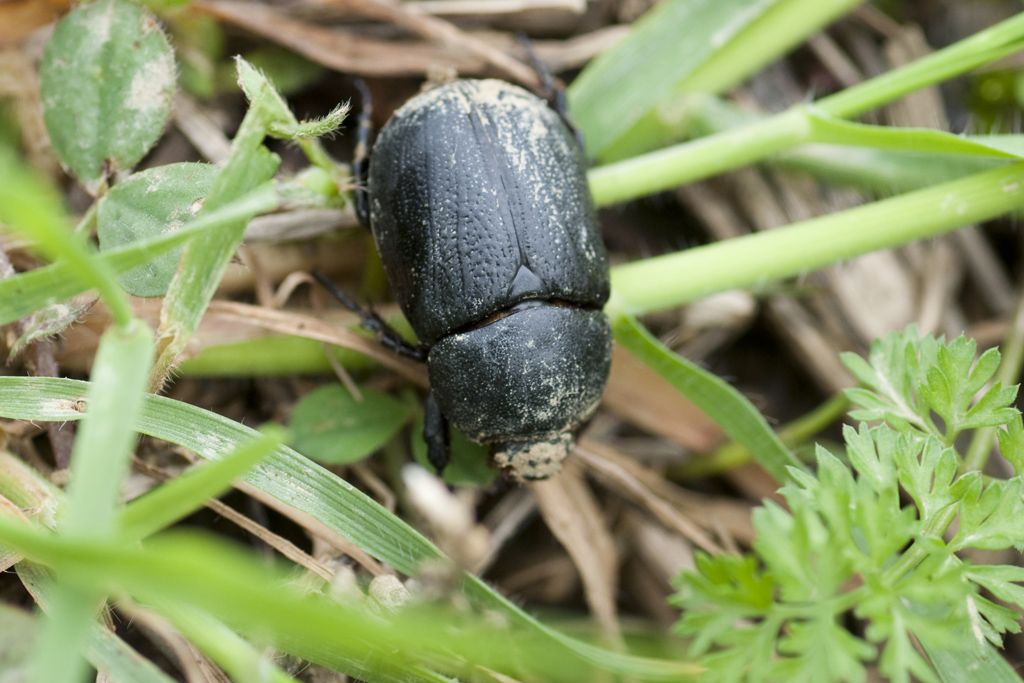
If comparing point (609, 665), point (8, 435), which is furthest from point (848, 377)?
point (8, 435)

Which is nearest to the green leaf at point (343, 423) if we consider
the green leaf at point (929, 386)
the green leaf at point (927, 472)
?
the green leaf at point (929, 386)

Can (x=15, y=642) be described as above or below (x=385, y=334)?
below

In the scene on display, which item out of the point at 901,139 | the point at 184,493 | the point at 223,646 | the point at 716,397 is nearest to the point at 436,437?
the point at 716,397

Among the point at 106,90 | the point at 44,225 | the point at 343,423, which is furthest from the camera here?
the point at 343,423

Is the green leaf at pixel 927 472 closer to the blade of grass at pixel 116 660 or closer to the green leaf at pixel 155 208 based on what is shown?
the blade of grass at pixel 116 660

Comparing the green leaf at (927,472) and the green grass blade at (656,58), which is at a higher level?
the green grass blade at (656,58)

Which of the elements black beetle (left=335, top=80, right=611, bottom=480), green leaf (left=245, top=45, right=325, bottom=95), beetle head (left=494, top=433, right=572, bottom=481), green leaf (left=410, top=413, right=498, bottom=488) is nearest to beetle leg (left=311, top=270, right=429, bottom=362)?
black beetle (left=335, top=80, right=611, bottom=480)

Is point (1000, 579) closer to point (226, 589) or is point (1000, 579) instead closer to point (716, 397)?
point (716, 397)
